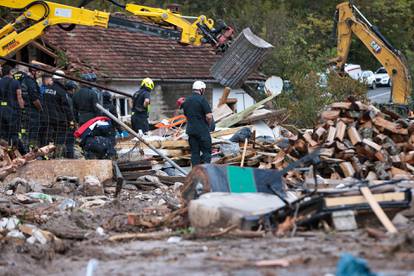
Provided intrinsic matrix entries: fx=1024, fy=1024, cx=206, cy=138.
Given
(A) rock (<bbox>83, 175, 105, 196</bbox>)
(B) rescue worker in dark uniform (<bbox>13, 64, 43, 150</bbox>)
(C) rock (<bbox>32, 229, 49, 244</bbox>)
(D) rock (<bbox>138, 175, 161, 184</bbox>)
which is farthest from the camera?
(B) rescue worker in dark uniform (<bbox>13, 64, 43, 150</bbox>)

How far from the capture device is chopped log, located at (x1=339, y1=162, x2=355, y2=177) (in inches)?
599

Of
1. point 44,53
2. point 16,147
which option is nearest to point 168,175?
point 16,147

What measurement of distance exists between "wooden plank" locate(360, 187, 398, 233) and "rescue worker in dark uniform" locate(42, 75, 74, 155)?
957 centimetres

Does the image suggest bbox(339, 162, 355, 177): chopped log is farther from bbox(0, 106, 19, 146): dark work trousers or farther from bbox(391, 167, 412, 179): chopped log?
bbox(0, 106, 19, 146): dark work trousers

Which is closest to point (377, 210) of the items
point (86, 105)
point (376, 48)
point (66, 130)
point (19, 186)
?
point (19, 186)

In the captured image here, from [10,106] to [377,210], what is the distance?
32.8ft

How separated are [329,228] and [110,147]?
7.61 meters

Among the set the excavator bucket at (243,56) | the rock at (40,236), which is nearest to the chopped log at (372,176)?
the rock at (40,236)

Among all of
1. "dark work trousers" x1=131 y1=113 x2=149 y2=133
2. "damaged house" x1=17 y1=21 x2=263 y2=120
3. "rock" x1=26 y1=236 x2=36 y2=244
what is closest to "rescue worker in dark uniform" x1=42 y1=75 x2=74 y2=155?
"dark work trousers" x1=131 y1=113 x2=149 y2=133

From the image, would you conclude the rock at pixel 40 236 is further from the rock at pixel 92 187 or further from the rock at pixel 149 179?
the rock at pixel 149 179

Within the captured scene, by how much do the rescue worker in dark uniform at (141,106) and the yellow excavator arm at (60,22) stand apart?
3.59 m

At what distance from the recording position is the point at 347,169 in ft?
50.2

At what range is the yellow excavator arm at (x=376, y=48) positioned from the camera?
1029 inches

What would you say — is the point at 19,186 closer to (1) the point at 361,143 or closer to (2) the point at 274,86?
(1) the point at 361,143
